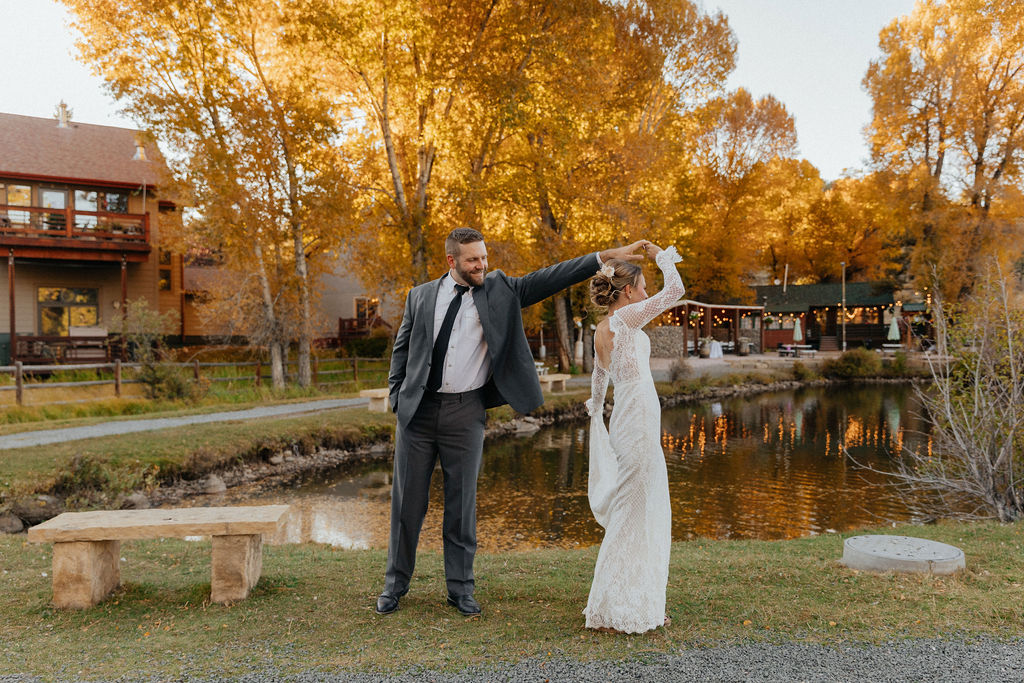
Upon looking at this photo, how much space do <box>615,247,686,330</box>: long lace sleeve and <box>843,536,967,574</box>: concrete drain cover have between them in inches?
106

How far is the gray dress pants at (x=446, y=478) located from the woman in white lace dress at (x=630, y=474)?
76cm

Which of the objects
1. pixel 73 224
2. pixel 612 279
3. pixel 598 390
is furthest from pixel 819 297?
pixel 612 279

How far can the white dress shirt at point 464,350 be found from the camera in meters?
4.14

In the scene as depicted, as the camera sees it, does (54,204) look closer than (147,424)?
No

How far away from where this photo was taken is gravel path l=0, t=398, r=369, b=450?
11.0 m

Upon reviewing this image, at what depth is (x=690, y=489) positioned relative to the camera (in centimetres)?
1122

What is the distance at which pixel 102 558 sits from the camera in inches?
173

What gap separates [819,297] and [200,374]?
123ft

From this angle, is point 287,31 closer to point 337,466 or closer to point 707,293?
point 337,466

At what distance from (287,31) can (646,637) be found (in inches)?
624

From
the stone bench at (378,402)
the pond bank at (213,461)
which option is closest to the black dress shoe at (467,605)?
the pond bank at (213,461)

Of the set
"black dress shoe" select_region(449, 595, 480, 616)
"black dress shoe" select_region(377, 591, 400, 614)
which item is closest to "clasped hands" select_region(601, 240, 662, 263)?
"black dress shoe" select_region(449, 595, 480, 616)

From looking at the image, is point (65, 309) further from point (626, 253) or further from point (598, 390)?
point (626, 253)

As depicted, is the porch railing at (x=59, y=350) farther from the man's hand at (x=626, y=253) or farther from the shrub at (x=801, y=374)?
the shrub at (x=801, y=374)
